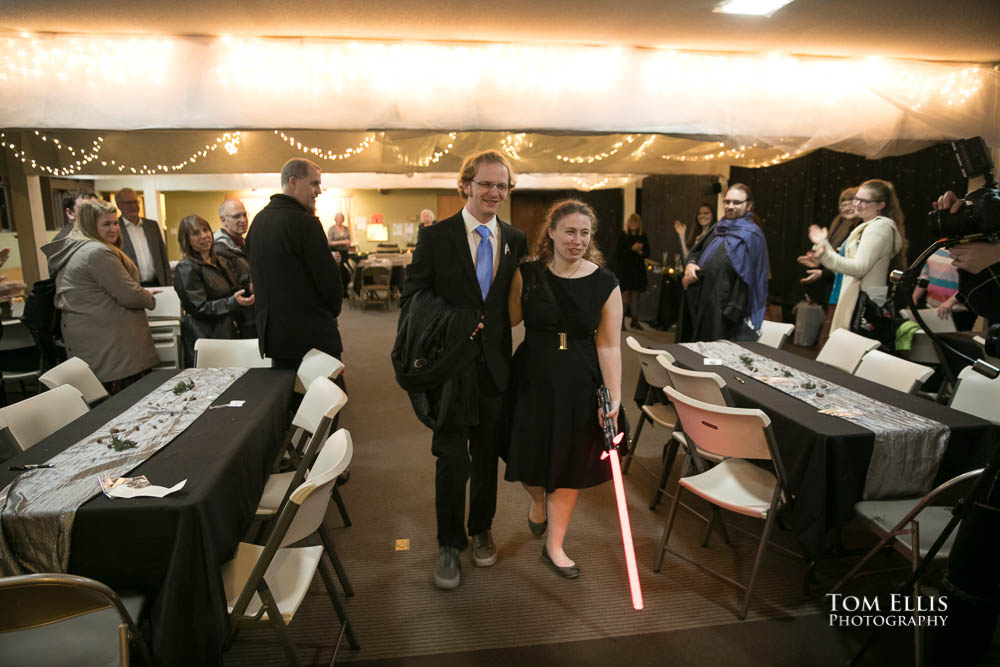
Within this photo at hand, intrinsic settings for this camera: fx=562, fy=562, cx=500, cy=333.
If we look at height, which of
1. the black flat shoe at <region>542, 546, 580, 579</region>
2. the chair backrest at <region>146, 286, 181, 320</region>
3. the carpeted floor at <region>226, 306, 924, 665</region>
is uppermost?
the chair backrest at <region>146, 286, 181, 320</region>

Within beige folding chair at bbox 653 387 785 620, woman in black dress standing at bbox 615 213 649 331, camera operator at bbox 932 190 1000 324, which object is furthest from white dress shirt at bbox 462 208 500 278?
woman in black dress standing at bbox 615 213 649 331

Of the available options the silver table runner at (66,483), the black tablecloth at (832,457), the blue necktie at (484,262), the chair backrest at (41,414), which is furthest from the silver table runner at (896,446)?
the chair backrest at (41,414)

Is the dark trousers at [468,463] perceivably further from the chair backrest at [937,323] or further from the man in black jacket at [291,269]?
the chair backrest at [937,323]

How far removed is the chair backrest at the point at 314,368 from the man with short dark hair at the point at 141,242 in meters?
2.71

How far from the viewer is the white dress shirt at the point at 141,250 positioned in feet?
15.8

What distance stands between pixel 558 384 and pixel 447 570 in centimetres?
91

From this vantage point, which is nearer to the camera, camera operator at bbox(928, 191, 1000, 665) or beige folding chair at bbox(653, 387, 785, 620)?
camera operator at bbox(928, 191, 1000, 665)

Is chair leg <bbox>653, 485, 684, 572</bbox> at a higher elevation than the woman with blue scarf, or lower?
lower

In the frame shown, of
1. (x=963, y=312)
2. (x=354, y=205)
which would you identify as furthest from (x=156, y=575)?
(x=354, y=205)

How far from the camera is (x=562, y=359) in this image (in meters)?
2.13

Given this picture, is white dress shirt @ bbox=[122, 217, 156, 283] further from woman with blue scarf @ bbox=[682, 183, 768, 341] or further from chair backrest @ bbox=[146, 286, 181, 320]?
woman with blue scarf @ bbox=[682, 183, 768, 341]

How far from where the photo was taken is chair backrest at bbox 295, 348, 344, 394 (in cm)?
272

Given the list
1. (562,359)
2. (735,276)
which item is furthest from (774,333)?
(562,359)

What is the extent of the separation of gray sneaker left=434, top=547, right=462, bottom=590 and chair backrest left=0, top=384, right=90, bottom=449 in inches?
60.8
